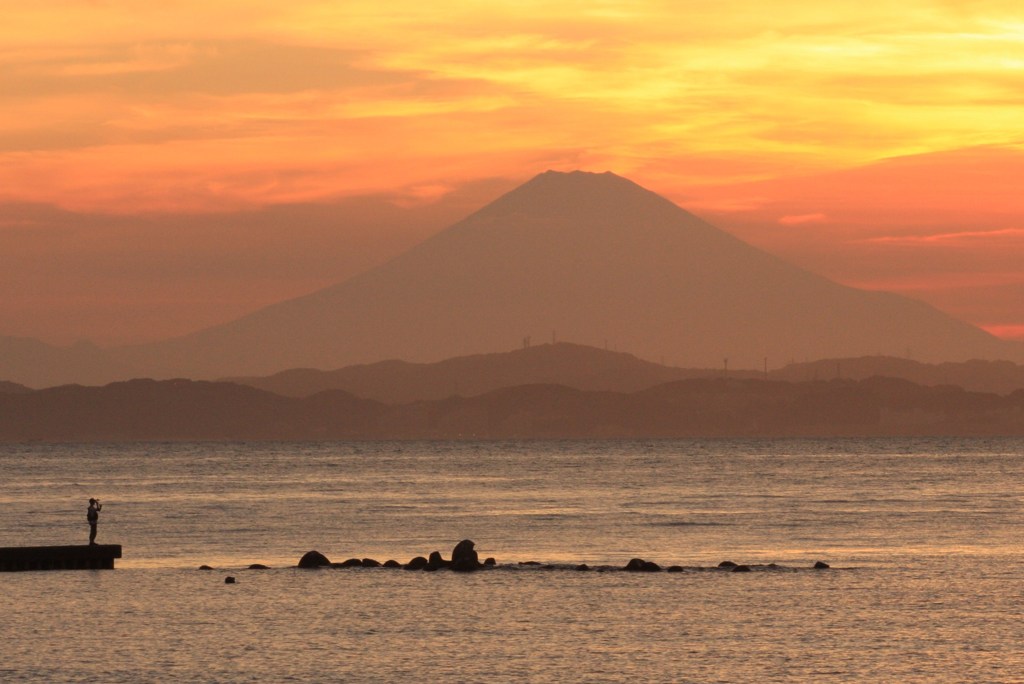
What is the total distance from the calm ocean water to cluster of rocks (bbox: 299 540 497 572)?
1.12 metres

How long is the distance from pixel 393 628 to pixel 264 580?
14.6m

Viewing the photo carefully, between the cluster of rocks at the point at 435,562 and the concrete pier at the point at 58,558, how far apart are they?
8.23m

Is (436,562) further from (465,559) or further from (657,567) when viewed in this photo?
(657,567)

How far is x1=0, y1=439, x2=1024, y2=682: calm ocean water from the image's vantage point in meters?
41.0

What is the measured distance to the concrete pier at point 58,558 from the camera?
64625mm

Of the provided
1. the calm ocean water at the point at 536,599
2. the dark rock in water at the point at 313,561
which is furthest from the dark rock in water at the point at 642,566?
the dark rock in water at the point at 313,561

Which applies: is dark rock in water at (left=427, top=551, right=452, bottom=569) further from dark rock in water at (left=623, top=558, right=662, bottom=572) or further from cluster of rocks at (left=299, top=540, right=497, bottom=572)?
dark rock in water at (left=623, top=558, right=662, bottom=572)

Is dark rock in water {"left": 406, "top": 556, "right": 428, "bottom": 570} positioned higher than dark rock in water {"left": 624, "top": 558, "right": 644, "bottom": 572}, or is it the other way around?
dark rock in water {"left": 624, "top": 558, "right": 644, "bottom": 572}

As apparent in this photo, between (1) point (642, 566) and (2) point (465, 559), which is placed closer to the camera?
(1) point (642, 566)

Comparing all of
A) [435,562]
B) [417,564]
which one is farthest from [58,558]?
[435,562]

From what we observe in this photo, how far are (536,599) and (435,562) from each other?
11.8 m

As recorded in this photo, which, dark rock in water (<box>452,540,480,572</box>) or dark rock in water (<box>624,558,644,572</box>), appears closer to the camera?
dark rock in water (<box>624,558,644,572</box>)

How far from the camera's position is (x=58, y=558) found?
65.6 m

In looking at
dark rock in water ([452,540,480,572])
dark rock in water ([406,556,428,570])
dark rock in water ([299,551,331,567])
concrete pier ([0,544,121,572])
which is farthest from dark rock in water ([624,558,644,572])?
concrete pier ([0,544,121,572])
